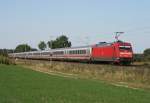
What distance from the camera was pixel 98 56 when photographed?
55656mm

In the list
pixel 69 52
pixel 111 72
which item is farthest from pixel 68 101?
pixel 69 52

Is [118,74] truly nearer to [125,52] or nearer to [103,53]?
[125,52]

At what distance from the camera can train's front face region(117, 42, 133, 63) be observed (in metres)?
49.2

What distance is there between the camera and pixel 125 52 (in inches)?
1956

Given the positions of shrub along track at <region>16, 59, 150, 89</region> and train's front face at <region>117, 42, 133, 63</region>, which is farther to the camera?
train's front face at <region>117, 42, 133, 63</region>

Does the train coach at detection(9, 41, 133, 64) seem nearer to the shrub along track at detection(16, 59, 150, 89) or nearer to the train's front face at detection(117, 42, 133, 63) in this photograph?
the train's front face at detection(117, 42, 133, 63)

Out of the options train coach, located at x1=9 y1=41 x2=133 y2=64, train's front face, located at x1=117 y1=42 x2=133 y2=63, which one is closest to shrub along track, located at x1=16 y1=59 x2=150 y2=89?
train coach, located at x1=9 y1=41 x2=133 y2=64

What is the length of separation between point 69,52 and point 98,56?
50.1 feet

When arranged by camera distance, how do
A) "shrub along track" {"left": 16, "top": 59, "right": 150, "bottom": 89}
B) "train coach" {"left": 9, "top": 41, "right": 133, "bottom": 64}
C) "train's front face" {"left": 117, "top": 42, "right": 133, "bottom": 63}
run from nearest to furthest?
"shrub along track" {"left": 16, "top": 59, "right": 150, "bottom": 89}
"train's front face" {"left": 117, "top": 42, "right": 133, "bottom": 63}
"train coach" {"left": 9, "top": 41, "right": 133, "bottom": 64}

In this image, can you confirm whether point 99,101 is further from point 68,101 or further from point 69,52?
point 69,52

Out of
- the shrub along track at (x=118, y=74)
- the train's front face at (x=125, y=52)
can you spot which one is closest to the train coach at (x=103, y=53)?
the train's front face at (x=125, y=52)

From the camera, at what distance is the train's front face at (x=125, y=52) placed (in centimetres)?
4916

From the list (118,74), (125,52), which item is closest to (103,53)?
(125,52)

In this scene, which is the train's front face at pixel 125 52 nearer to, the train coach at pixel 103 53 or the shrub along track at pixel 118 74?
the train coach at pixel 103 53
